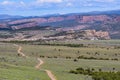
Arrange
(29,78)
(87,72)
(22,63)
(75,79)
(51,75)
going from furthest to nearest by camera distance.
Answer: (22,63)
(87,72)
(51,75)
(75,79)
(29,78)

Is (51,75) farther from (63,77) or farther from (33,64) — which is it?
(33,64)

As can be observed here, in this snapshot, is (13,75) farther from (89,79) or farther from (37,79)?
(89,79)

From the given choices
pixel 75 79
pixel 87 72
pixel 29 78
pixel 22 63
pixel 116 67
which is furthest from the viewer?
pixel 116 67

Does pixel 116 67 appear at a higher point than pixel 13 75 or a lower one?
lower

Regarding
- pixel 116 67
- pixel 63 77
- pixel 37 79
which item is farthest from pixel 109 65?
pixel 37 79

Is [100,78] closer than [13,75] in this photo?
No

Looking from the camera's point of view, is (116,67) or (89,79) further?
(116,67)

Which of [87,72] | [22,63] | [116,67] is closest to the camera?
[87,72]

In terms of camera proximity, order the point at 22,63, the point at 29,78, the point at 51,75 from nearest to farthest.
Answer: the point at 29,78, the point at 51,75, the point at 22,63

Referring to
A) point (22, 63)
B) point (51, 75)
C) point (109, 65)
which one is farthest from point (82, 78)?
point (109, 65)
